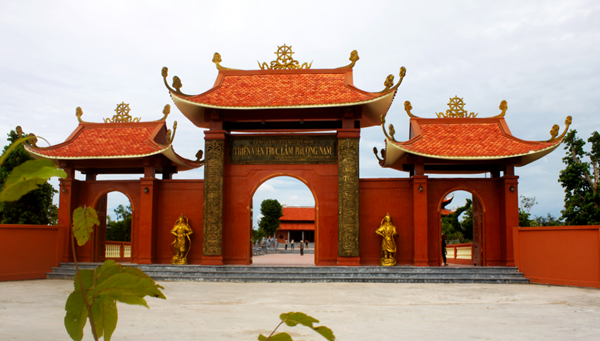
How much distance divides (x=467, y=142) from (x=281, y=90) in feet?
16.3

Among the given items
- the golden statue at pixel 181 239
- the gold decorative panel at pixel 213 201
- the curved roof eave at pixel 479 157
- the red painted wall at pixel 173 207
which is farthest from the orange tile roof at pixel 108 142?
the curved roof eave at pixel 479 157

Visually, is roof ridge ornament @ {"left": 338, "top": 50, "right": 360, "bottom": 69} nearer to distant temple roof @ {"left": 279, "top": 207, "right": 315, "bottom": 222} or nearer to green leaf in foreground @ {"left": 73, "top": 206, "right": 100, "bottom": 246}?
green leaf in foreground @ {"left": 73, "top": 206, "right": 100, "bottom": 246}

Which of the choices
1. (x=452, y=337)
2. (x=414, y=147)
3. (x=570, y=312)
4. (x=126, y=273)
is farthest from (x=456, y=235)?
(x=126, y=273)

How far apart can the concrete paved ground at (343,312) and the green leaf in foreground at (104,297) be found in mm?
3920

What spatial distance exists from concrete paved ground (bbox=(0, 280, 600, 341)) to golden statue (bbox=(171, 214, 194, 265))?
2367 mm

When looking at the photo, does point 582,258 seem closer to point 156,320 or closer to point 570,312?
point 570,312

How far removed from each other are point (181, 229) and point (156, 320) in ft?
21.6

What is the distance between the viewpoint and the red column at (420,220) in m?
11.7

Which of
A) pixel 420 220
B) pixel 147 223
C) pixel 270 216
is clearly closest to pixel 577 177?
pixel 420 220

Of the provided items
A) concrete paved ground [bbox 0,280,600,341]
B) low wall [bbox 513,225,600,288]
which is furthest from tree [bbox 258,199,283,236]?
concrete paved ground [bbox 0,280,600,341]

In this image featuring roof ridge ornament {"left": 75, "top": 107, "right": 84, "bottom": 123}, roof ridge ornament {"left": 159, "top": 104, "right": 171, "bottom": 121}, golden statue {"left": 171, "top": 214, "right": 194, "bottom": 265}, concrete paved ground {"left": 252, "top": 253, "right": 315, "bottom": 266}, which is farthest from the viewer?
roof ridge ornament {"left": 75, "top": 107, "right": 84, "bottom": 123}

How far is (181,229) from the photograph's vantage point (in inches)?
477

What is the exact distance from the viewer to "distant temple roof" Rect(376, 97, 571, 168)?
11.7m

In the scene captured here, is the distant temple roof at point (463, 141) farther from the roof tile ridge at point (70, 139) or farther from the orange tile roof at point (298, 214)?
the orange tile roof at point (298, 214)
